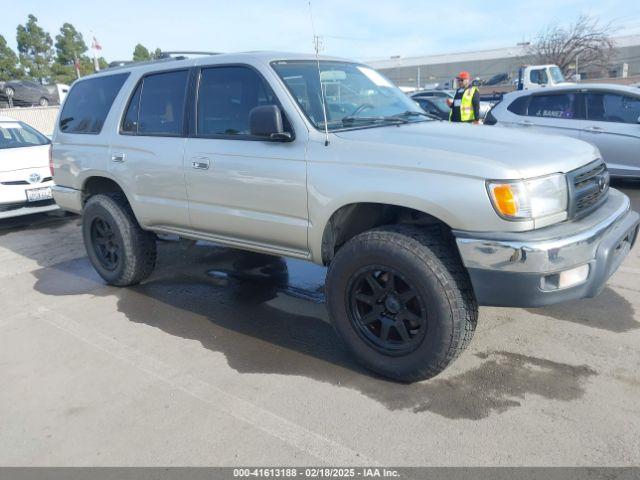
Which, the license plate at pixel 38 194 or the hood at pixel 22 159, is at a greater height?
the hood at pixel 22 159

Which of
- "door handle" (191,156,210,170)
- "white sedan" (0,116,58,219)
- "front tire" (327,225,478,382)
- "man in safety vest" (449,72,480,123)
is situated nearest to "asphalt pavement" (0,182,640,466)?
"front tire" (327,225,478,382)

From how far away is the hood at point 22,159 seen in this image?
24.5ft

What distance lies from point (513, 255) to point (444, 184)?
51cm

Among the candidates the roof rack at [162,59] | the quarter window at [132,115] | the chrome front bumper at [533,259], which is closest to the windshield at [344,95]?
the roof rack at [162,59]

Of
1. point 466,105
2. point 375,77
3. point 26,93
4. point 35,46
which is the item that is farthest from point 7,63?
point 375,77

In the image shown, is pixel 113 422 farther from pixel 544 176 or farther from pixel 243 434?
pixel 544 176

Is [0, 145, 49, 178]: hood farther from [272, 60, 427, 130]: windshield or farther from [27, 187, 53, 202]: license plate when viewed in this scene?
[272, 60, 427, 130]: windshield

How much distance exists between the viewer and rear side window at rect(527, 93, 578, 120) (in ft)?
27.0

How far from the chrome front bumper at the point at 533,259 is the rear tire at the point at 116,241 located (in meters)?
3.16

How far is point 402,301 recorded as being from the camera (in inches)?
122

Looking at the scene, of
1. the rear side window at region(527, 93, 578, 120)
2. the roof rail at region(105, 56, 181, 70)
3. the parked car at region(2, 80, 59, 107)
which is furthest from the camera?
the parked car at region(2, 80, 59, 107)

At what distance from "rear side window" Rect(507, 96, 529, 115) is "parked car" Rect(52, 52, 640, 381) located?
17.2ft

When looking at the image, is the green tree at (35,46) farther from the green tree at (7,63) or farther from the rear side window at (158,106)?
the rear side window at (158,106)

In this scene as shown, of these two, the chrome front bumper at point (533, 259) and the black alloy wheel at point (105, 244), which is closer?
the chrome front bumper at point (533, 259)
